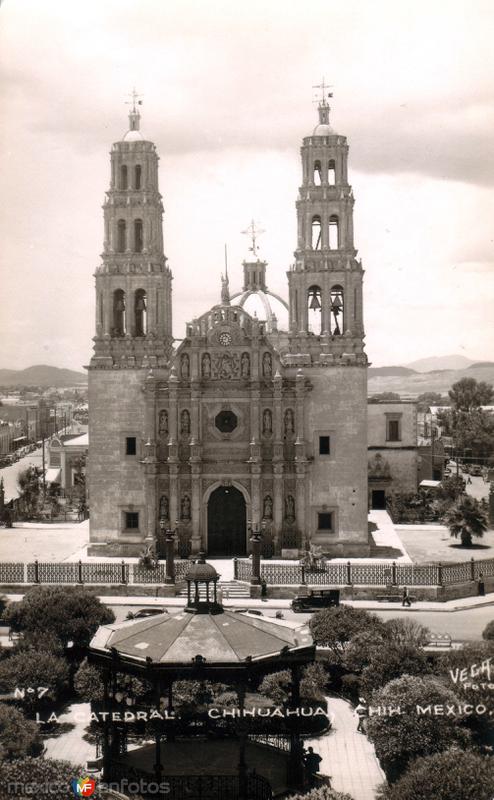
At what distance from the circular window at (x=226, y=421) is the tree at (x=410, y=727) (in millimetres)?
26323

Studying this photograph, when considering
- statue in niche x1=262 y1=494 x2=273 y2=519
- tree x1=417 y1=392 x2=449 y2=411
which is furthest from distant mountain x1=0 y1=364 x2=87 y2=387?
tree x1=417 y1=392 x2=449 y2=411

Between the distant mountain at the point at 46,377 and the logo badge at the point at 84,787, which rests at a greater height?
the distant mountain at the point at 46,377

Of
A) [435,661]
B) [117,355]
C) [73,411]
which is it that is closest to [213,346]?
[117,355]

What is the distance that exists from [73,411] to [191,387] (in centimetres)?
8350

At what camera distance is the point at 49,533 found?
56.7 metres

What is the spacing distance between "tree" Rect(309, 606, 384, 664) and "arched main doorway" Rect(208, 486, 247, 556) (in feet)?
59.9

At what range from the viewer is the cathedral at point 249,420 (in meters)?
47.0

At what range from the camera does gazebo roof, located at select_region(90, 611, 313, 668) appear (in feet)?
68.2

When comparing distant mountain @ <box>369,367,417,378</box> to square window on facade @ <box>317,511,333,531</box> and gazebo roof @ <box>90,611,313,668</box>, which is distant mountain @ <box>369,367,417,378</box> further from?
gazebo roof @ <box>90,611,313,668</box>

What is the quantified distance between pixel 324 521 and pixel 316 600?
9.03 metres

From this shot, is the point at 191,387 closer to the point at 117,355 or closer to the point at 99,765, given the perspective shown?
the point at 117,355

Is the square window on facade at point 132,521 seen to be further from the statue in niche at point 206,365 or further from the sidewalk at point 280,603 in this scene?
the statue in niche at point 206,365

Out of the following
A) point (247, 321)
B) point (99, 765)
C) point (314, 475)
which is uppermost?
point (247, 321)

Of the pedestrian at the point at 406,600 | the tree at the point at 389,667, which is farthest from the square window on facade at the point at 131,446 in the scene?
the tree at the point at 389,667
